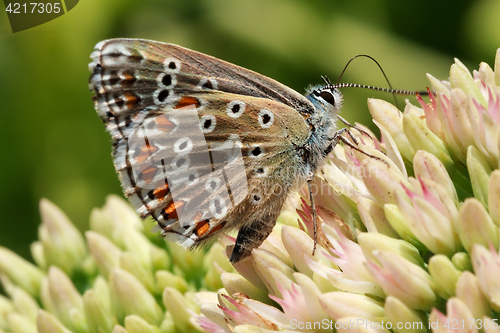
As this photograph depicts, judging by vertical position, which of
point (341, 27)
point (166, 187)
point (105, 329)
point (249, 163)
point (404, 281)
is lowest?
point (105, 329)

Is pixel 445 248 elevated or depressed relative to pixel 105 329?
elevated

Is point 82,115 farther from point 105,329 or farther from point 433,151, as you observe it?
point 433,151

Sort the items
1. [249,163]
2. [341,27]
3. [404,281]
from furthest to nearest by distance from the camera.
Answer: [341,27]
[249,163]
[404,281]

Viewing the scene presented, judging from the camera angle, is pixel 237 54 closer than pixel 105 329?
No

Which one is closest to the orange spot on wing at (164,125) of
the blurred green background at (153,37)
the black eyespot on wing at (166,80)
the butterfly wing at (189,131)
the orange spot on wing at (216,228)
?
the butterfly wing at (189,131)

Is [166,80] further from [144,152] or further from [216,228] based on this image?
[216,228]

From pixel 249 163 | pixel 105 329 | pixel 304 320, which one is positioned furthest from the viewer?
pixel 105 329

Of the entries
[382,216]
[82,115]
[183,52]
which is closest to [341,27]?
[183,52]

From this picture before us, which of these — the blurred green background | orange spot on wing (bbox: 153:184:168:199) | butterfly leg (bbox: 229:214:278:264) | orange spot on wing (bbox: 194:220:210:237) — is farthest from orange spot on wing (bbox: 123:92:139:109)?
the blurred green background
